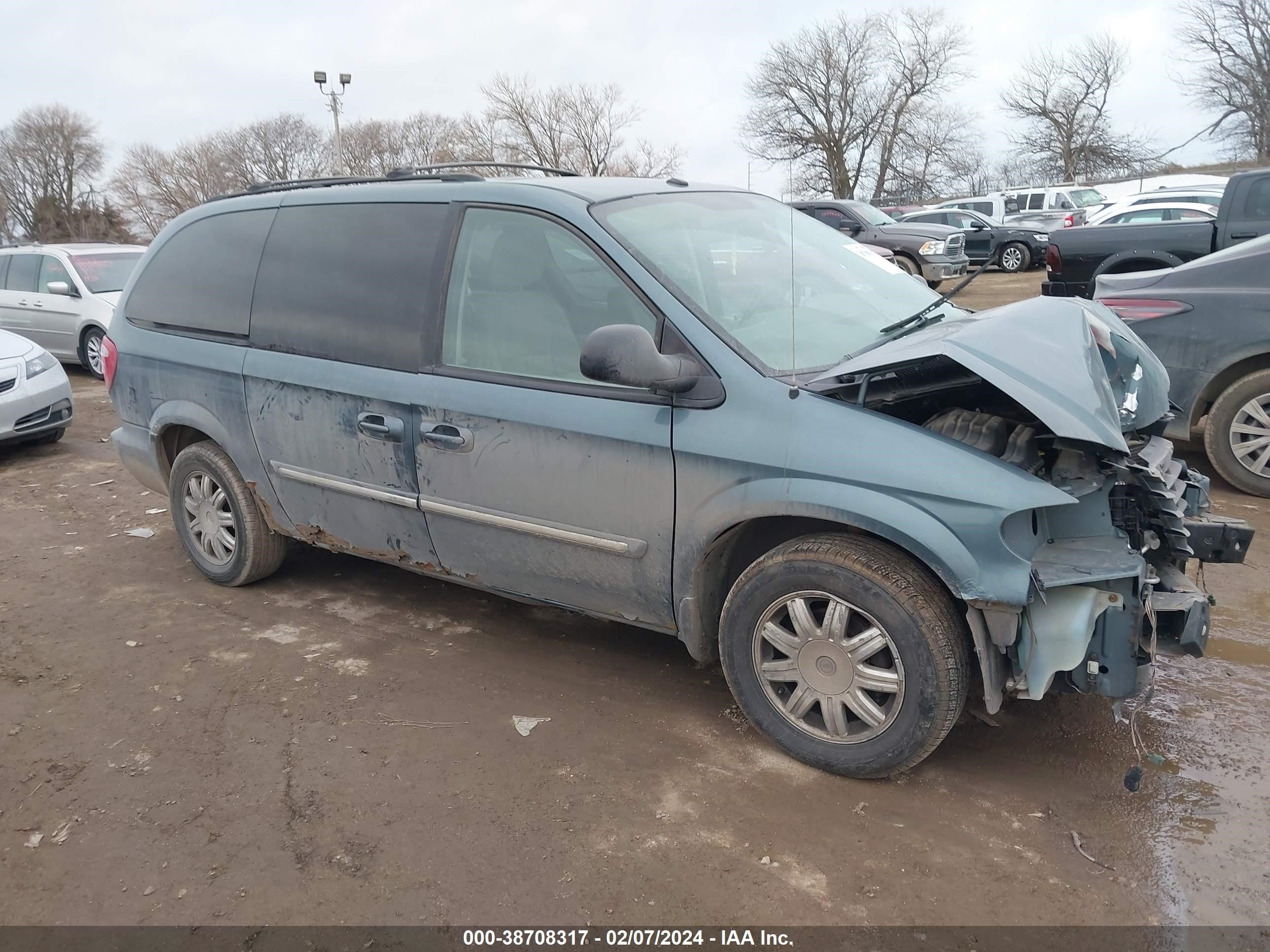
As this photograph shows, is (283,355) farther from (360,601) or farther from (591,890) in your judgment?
(591,890)

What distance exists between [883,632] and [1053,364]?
95cm

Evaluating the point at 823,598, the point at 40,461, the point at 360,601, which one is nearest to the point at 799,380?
the point at 823,598

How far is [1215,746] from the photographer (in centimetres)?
306

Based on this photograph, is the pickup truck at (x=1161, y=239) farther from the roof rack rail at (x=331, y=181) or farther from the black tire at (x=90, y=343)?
the black tire at (x=90, y=343)

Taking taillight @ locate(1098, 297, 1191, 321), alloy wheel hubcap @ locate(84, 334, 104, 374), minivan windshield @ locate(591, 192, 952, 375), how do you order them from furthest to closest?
1. alloy wheel hubcap @ locate(84, 334, 104, 374)
2. taillight @ locate(1098, 297, 1191, 321)
3. minivan windshield @ locate(591, 192, 952, 375)

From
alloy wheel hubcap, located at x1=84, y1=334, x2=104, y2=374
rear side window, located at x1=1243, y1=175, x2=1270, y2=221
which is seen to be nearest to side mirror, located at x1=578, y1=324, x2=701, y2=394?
rear side window, located at x1=1243, y1=175, x2=1270, y2=221

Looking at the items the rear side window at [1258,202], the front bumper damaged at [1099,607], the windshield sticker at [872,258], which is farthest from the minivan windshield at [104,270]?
the rear side window at [1258,202]

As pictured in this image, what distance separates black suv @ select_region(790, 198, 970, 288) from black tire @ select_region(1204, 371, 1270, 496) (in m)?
10.9

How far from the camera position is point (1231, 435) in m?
5.44

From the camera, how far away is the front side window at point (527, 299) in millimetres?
3252

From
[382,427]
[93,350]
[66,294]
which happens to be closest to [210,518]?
[382,427]

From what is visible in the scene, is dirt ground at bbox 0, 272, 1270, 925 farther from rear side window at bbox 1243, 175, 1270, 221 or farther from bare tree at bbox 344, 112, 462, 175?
bare tree at bbox 344, 112, 462, 175

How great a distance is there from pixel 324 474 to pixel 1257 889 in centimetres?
345

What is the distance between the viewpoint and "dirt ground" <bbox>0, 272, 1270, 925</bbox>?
2.50 meters
